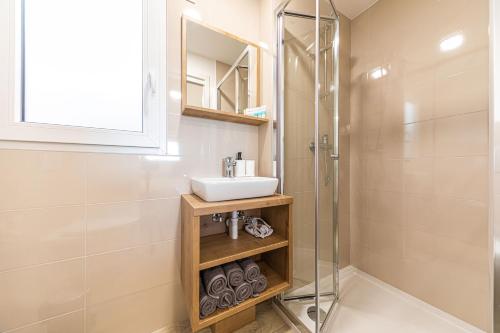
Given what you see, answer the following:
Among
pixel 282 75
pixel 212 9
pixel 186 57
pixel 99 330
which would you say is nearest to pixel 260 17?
pixel 212 9

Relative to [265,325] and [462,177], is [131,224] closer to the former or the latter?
[265,325]

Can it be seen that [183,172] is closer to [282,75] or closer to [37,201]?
[37,201]

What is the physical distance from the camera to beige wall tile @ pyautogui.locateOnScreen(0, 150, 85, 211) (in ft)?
2.67

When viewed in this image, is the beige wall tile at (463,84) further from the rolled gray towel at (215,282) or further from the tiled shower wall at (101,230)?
the rolled gray towel at (215,282)

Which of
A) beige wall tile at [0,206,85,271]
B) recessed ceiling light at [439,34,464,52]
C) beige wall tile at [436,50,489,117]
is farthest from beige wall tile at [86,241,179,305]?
recessed ceiling light at [439,34,464,52]

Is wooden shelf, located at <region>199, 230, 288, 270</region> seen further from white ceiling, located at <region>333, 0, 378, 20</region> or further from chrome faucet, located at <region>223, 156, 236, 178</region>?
white ceiling, located at <region>333, 0, 378, 20</region>

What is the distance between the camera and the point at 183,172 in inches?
47.0

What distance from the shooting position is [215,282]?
101cm

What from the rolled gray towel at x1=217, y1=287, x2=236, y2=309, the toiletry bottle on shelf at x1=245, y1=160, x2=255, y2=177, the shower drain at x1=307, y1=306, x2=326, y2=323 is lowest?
the shower drain at x1=307, y1=306, x2=326, y2=323

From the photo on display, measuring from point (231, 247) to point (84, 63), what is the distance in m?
1.26

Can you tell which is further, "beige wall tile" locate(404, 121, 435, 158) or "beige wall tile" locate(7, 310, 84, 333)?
"beige wall tile" locate(404, 121, 435, 158)

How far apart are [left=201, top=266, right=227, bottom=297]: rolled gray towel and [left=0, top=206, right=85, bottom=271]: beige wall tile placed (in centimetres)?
63

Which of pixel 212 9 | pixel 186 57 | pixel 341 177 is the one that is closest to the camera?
pixel 186 57

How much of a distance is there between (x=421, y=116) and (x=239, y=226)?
1.54m
